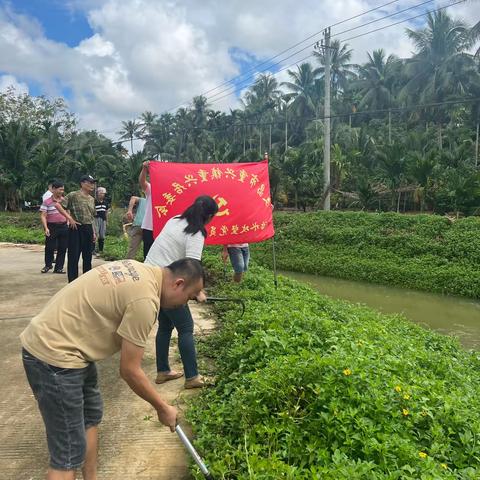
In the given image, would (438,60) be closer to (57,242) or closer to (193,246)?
(57,242)

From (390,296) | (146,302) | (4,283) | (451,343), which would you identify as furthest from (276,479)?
(390,296)

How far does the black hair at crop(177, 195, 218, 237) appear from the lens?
3.56 meters

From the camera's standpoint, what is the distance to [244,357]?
3.71 meters

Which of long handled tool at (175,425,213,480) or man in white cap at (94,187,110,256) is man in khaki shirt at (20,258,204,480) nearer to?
long handled tool at (175,425,213,480)

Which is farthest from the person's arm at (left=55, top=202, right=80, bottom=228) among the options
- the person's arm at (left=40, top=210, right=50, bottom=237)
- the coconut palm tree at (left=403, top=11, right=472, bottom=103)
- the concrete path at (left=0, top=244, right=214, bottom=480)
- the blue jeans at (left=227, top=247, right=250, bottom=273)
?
the coconut palm tree at (left=403, top=11, right=472, bottom=103)

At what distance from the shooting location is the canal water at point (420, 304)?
29.6 ft

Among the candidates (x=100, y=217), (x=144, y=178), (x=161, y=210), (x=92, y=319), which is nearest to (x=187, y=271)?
(x=92, y=319)

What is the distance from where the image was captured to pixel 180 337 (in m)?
3.57

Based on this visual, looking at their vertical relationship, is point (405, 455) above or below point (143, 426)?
above

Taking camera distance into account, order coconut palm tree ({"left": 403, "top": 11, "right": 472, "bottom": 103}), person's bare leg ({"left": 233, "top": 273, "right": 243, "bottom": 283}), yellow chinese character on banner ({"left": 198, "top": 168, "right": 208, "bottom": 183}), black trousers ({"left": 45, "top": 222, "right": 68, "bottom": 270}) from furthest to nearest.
A: 1. coconut palm tree ({"left": 403, "top": 11, "right": 472, "bottom": 103})
2. black trousers ({"left": 45, "top": 222, "right": 68, "bottom": 270})
3. person's bare leg ({"left": 233, "top": 273, "right": 243, "bottom": 283})
4. yellow chinese character on banner ({"left": 198, "top": 168, "right": 208, "bottom": 183})

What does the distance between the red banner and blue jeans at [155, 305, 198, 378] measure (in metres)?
2.01

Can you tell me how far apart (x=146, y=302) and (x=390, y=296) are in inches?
431

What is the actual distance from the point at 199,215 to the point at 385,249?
1238cm

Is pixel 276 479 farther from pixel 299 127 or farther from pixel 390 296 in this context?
pixel 299 127
